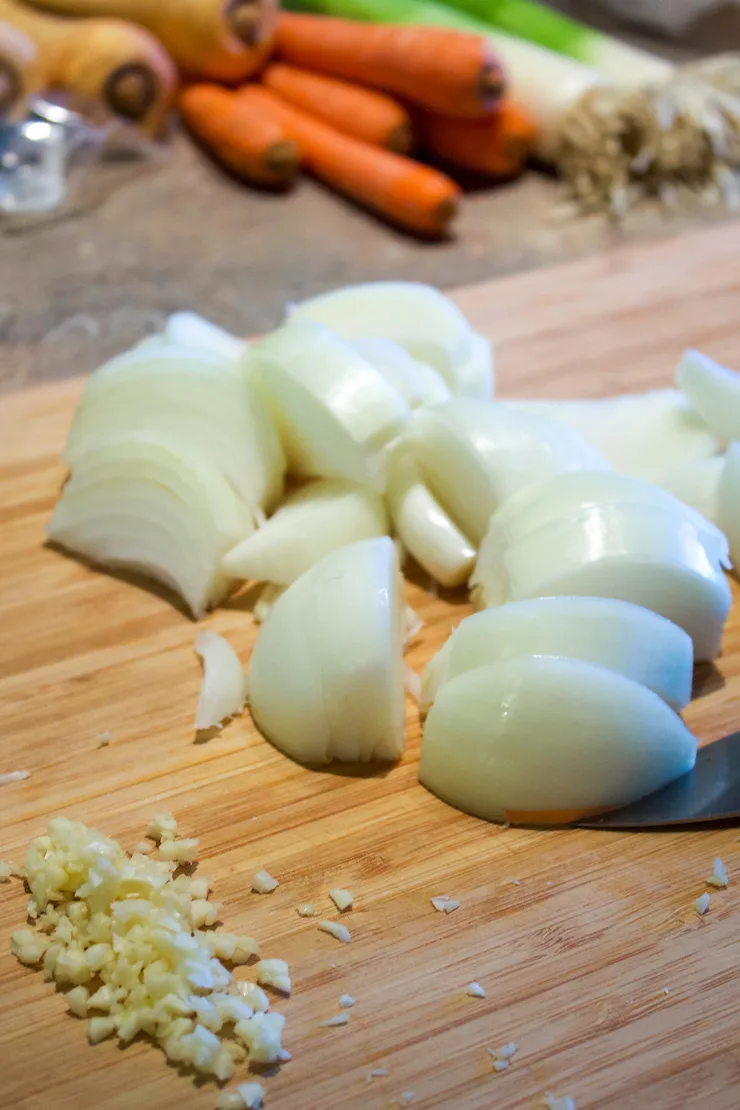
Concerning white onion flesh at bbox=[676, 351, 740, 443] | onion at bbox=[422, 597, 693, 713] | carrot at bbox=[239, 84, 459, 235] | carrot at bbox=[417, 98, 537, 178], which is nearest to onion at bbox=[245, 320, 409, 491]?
onion at bbox=[422, 597, 693, 713]

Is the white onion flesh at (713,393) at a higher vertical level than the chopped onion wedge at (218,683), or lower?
higher

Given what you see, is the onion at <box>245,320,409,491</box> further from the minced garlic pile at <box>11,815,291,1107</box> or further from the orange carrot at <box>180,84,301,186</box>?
the orange carrot at <box>180,84,301,186</box>

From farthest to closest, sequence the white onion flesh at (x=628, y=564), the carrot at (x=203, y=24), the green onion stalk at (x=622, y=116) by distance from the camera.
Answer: the carrot at (x=203, y=24), the green onion stalk at (x=622, y=116), the white onion flesh at (x=628, y=564)

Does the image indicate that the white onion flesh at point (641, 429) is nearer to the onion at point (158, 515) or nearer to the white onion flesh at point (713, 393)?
the white onion flesh at point (713, 393)

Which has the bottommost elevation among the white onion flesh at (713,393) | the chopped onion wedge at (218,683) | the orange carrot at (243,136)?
the chopped onion wedge at (218,683)

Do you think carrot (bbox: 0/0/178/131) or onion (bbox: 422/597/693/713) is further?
carrot (bbox: 0/0/178/131)

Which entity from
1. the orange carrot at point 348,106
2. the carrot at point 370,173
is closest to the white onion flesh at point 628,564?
the carrot at point 370,173

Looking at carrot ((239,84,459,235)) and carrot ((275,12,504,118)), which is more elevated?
carrot ((275,12,504,118))

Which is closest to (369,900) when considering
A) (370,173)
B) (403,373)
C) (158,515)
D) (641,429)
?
(158,515)
